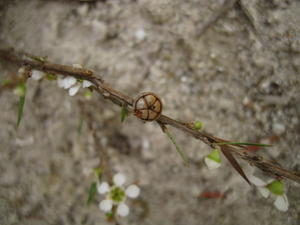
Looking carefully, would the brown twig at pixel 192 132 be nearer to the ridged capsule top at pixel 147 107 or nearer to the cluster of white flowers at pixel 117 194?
the ridged capsule top at pixel 147 107

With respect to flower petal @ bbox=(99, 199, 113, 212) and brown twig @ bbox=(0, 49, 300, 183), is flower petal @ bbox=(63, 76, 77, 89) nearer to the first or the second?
brown twig @ bbox=(0, 49, 300, 183)

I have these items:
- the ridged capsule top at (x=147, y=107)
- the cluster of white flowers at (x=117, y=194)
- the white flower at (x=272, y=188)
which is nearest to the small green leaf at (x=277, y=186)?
the white flower at (x=272, y=188)

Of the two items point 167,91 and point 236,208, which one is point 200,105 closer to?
point 167,91

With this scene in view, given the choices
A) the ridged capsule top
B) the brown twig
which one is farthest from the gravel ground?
the ridged capsule top

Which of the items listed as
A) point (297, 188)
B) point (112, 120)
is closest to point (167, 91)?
point (112, 120)

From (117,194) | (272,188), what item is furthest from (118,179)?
(272,188)

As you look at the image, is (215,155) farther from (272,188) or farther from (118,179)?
(118,179)
